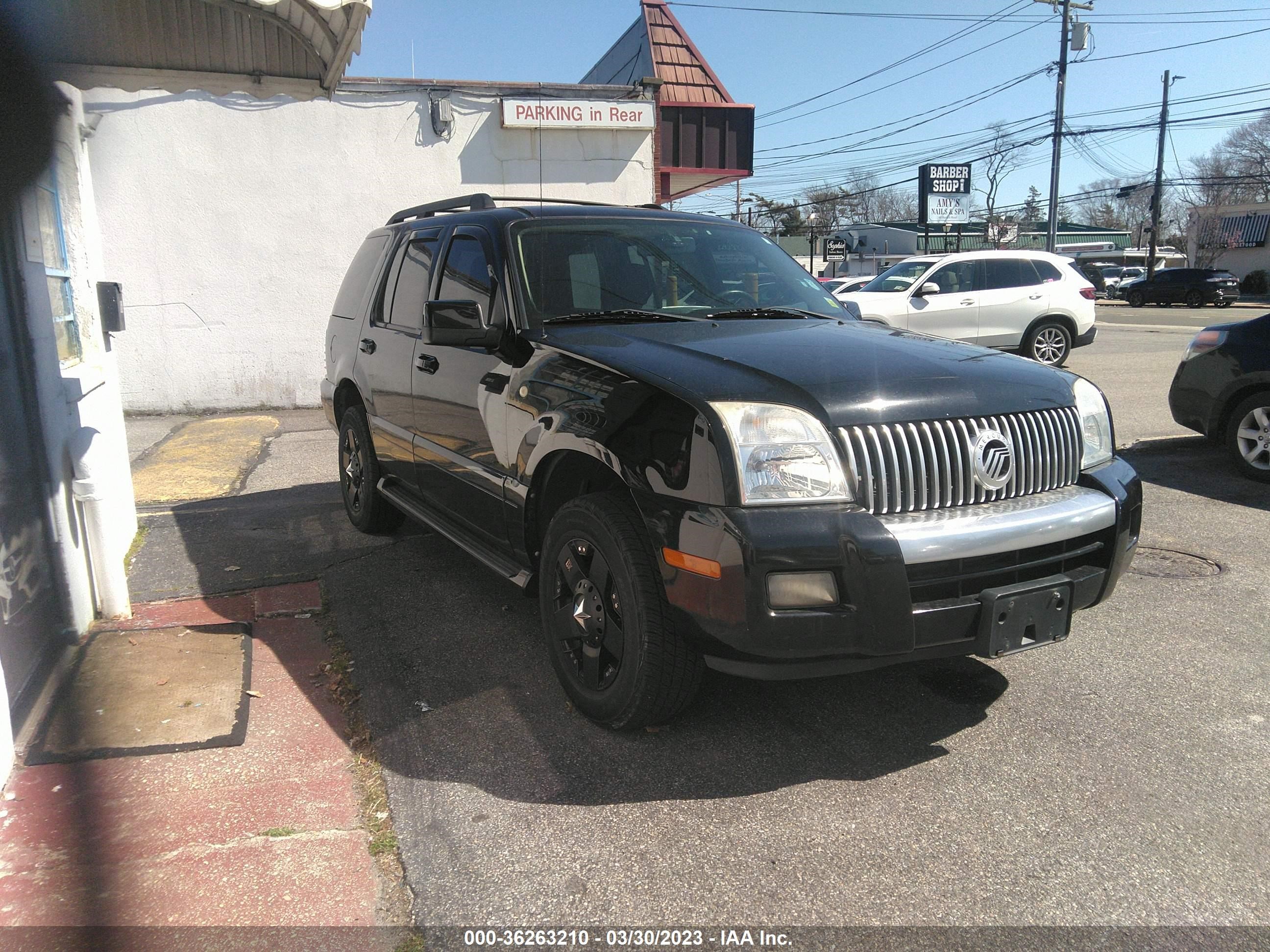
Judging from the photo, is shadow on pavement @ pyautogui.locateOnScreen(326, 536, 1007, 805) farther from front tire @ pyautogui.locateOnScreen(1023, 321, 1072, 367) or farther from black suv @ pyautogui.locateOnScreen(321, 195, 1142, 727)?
front tire @ pyautogui.locateOnScreen(1023, 321, 1072, 367)

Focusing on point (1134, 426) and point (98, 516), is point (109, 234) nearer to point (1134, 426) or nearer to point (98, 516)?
point (98, 516)

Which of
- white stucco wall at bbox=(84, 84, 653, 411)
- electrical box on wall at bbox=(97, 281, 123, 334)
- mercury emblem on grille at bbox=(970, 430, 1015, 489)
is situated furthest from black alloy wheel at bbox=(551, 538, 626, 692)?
white stucco wall at bbox=(84, 84, 653, 411)

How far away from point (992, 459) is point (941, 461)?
21 cm

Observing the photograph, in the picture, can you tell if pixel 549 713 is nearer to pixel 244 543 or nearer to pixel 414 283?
pixel 414 283

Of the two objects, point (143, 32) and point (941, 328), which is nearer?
point (143, 32)

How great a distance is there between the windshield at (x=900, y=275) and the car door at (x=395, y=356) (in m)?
11.2

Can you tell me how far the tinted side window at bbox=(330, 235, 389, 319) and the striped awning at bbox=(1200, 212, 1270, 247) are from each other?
2376 inches

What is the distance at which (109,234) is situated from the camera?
11.0 metres

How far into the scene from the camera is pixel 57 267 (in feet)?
14.7

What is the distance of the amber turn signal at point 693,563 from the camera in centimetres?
279

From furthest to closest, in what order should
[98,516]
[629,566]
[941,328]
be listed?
[941,328]
[98,516]
[629,566]

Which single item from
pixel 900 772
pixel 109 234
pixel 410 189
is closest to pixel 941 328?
pixel 410 189

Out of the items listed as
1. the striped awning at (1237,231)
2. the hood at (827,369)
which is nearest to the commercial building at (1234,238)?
the striped awning at (1237,231)

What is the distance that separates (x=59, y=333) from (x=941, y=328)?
12.2 metres
